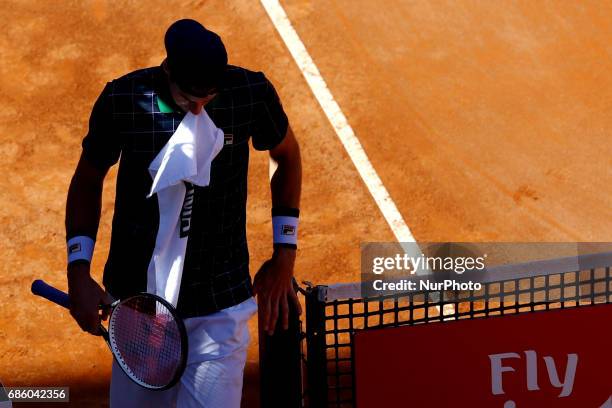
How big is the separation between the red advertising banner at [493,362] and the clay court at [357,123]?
220 centimetres

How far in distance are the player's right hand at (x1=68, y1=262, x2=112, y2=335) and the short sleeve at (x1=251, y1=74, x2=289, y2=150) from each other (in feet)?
2.78

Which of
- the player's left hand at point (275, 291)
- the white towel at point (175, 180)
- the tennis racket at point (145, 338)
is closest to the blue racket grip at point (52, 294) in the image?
the tennis racket at point (145, 338)

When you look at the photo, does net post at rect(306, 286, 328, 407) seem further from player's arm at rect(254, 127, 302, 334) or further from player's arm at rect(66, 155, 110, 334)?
player's arm at rect(66, 155, 110, 334)

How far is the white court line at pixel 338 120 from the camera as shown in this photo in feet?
28.8

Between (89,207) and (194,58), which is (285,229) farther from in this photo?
(194,58)

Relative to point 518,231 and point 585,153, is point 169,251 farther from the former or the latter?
point 585,153

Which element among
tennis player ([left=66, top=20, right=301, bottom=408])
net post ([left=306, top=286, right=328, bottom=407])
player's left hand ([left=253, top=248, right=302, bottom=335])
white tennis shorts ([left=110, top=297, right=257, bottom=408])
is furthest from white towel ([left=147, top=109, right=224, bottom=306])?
net post ([left=306, top=286, right=328, bottom=407])

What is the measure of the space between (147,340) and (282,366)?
0.69 meters

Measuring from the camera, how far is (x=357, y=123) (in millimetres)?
9844

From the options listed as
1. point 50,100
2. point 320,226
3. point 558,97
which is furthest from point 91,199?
point 558,97

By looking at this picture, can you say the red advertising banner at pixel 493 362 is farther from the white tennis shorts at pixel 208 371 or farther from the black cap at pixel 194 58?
the black cap at pixel 194 58

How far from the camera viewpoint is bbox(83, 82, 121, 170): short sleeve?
4.07 m

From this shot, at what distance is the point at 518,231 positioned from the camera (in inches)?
342

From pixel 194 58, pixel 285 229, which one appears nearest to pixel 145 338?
pixel 285 229
